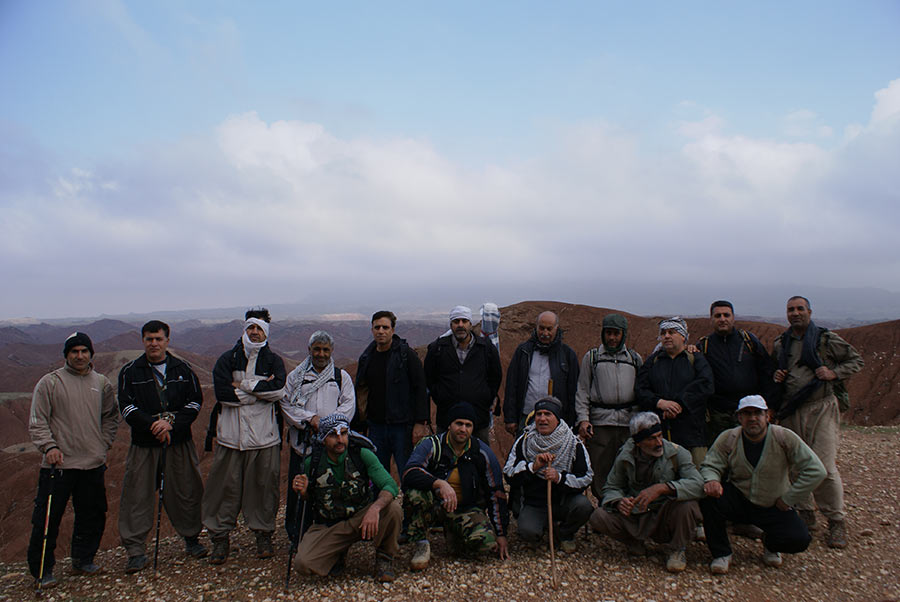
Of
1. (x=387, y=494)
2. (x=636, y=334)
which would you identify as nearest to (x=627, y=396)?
(x=387, y=494)

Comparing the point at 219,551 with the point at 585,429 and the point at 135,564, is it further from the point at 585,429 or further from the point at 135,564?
the point at 585,429

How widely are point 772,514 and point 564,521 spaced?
69.9 inches

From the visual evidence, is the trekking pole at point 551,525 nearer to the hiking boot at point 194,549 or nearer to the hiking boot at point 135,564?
the hiking boot at point 194,549

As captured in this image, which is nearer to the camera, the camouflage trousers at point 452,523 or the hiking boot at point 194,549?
the camouflage trousers at point 452,523

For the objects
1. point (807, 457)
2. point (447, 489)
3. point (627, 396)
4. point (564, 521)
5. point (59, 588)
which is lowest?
point (59, 588)

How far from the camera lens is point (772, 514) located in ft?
14.9

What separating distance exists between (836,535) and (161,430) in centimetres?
645

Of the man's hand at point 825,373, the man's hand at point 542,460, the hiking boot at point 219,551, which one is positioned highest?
the man's hand at point 825,373

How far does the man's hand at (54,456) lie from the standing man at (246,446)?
1234 mm

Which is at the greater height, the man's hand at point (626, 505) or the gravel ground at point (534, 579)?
the man's hand at point (626, 505)

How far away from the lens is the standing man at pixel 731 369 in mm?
5414

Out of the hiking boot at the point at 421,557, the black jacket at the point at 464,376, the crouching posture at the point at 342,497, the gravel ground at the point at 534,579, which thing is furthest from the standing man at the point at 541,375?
the crouching posture at the point at 342,497

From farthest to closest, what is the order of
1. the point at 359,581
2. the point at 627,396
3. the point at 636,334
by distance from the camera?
1. the point at 636,334
2. the point at 627,396
3. the point at 359,581

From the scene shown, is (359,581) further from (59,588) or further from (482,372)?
(59,588)
